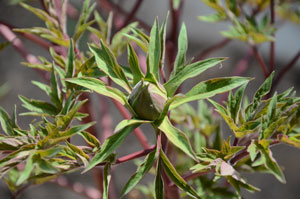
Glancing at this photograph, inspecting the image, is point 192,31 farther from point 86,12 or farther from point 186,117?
point 86,12

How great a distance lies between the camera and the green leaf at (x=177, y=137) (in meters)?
0.35

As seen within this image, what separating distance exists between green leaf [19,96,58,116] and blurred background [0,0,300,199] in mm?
899

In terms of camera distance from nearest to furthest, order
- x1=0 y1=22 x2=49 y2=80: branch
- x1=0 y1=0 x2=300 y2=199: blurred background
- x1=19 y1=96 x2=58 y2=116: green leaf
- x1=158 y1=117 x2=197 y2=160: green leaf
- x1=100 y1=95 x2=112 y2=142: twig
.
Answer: x1=158 y1=117 x2=197 y2=160: green leaf, x1=19 y1=96 x2=58 y2=116: green leaf, x1=0 y1=22 x2=49 y2=80: branch, x1=100 y1=95 x2=112 y2=142: twig, x1=0 y1=0 x2=300 y2=199: blurred background

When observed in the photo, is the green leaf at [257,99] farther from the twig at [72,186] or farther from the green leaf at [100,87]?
the twig at [72,186]

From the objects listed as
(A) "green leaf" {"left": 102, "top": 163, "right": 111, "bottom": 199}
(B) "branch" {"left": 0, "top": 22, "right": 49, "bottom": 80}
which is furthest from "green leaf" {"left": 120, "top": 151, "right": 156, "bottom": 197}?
(B) "branch" {"left": 0, "top": 22, "right": 49, "bottom": 80}

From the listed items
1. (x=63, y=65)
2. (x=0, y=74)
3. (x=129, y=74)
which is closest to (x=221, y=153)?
(x=129, y=74)

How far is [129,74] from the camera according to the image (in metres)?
0.43

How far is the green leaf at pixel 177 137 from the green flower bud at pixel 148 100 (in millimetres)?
13

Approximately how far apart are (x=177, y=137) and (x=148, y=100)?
45mm

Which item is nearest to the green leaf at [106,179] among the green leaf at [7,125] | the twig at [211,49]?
the green leaf at [7,125]

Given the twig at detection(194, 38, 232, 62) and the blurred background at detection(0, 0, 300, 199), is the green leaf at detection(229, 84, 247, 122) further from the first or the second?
the blurred background at detection(0, 0, 300, 199)

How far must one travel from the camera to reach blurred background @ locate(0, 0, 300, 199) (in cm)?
135

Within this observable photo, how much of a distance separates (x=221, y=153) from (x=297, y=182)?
1.05 metres

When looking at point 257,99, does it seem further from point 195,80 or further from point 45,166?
point 195,80
